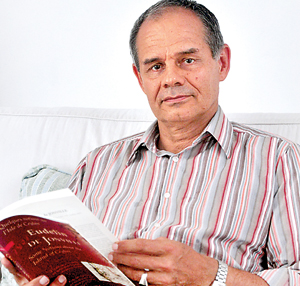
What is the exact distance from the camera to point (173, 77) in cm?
128

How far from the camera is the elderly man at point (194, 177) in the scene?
3.58 feet

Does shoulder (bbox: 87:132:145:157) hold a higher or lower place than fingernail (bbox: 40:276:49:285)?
higher

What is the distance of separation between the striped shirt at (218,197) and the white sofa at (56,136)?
26cm

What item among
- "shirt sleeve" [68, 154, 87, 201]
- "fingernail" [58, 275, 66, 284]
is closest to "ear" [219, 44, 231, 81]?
"shirt sleeve" [68, 154, 87, 201]

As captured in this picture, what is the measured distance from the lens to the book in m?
0.81

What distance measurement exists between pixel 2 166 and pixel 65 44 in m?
0.91

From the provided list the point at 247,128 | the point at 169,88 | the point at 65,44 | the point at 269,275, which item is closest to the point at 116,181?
the point at 169,88

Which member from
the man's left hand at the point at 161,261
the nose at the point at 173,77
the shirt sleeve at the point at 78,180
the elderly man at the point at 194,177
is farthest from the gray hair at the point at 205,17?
the man's left hand at the point at 161,261

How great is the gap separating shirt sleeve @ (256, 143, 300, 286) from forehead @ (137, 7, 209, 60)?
408mm

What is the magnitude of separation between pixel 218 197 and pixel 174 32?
488 mm

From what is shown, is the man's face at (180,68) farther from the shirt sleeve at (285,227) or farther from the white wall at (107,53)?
the white wall at (107,53)

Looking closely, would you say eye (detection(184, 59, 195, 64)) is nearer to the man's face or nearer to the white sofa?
the man's face

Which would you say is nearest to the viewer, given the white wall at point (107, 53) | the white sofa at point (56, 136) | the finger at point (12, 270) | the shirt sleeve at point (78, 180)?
the finger at point (12, 270)

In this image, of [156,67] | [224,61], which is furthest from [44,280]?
[224,61]
